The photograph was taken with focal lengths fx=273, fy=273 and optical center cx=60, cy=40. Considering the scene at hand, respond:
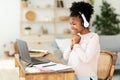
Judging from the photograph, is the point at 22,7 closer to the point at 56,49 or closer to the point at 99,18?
the point at 99,18

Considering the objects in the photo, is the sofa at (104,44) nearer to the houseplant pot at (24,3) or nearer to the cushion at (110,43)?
the cushion at (110,43)

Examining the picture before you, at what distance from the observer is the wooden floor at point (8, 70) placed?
505 centimetres

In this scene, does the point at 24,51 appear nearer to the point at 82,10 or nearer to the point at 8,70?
the point at 82,10

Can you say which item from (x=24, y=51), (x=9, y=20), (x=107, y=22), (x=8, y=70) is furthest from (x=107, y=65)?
(x=9, y=20)

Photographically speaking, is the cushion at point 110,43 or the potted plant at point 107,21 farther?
the potted plant at point 107,21

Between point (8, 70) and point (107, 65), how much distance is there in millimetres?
3355

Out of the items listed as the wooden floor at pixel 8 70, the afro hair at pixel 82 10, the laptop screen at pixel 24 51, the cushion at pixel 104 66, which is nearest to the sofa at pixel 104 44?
the wooden floor at pixel 8 70

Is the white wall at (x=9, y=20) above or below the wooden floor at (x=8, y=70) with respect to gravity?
above

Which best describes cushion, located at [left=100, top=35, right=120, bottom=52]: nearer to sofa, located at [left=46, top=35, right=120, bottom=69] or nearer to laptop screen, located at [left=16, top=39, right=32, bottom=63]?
sofa, located at [left=46, top=35, right=120, bottom=69]

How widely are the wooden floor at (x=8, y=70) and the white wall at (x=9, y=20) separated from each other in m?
0.57

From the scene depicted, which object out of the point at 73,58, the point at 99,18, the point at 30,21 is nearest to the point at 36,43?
the point at 30,21

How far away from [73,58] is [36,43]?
496cm

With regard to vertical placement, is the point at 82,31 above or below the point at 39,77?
above

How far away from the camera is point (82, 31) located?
7.79ft
